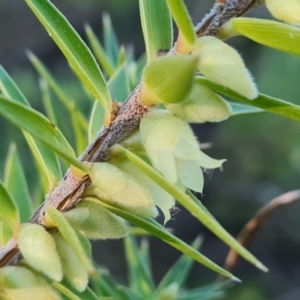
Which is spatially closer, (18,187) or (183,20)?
(183,20)

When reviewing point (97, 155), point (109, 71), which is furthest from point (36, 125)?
point (109, 71)

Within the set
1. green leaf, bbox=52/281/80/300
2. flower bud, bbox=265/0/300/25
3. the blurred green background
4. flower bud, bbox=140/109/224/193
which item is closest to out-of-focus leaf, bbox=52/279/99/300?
green leaf, bbox=52/281/80/300

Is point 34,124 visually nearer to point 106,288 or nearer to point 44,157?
point 44,157

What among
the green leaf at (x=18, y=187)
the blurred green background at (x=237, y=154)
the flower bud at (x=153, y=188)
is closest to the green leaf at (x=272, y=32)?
the flower bud at (x=153, y=188)

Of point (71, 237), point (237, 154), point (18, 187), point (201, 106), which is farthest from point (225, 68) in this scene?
point (237, 154)

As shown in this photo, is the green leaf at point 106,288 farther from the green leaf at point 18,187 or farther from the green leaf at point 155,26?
the green leaf at point 155,26

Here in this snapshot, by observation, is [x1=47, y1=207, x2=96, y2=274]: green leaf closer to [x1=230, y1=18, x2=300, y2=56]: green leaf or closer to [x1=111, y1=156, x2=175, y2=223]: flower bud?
[x1=111, y1=156, x2=175, y2=223]: flower bud
